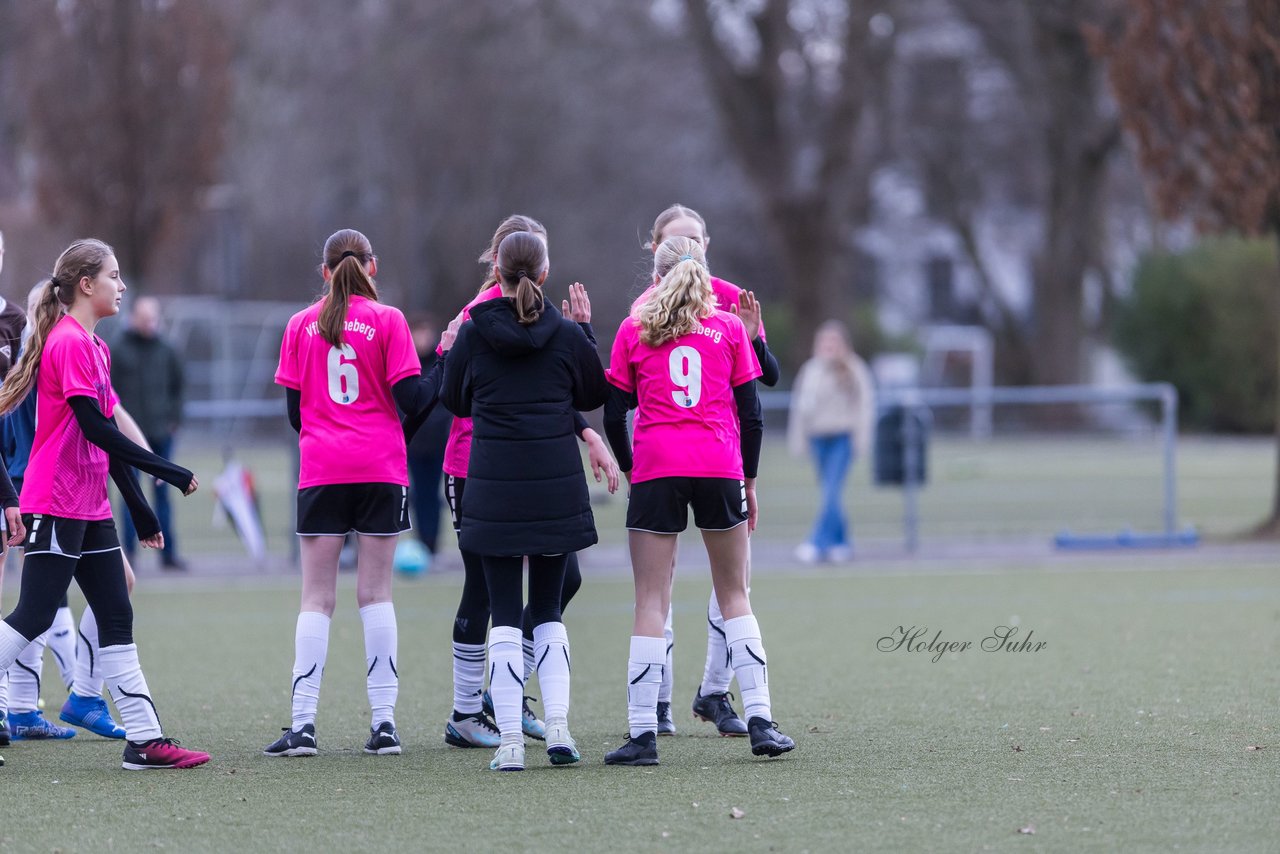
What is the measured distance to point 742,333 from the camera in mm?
6500

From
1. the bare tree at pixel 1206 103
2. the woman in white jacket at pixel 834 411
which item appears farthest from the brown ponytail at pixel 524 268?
the bare tree at pixel 1206 103

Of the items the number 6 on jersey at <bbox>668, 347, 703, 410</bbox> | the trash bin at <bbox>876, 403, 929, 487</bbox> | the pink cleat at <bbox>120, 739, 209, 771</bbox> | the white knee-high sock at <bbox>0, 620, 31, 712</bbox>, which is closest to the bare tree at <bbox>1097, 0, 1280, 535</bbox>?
the trash bin at <bbox>876, 403, 929, 487</bbox>

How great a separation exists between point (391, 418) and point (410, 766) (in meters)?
1.32

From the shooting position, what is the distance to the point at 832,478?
14609mm

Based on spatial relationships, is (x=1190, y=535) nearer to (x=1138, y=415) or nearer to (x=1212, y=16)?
(x=1138, y=415)

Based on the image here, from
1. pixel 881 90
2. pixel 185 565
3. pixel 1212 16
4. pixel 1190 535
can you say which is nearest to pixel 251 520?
pixel 185 565

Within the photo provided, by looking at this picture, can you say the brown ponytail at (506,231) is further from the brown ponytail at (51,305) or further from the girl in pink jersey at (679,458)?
the brown ponytail at (51,305)

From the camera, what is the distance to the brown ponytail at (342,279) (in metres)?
6.48

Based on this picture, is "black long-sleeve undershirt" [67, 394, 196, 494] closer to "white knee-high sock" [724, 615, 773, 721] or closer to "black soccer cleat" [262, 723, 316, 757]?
"black soccer cleat" [262, 723, 316, 757]

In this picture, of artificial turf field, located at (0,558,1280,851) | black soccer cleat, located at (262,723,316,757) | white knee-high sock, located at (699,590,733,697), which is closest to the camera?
artificial turf field, located at (0,558,1280,851)

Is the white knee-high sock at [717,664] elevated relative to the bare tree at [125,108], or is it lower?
lower

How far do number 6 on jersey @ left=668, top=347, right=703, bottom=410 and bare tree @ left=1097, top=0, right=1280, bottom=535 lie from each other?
9.65m

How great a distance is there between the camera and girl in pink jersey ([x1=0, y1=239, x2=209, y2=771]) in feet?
20.4

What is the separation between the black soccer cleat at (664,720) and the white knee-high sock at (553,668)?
0.90 meters
